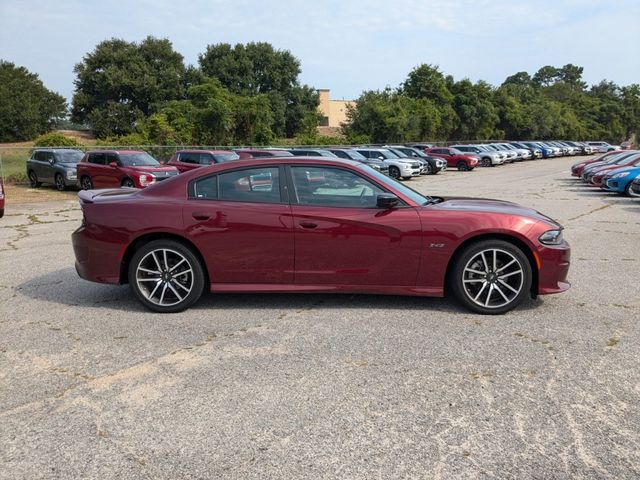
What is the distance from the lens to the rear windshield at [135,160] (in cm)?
1833

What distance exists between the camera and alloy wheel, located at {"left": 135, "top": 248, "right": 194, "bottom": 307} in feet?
17.5

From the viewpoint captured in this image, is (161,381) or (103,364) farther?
(103,364)

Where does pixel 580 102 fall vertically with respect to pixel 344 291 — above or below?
above

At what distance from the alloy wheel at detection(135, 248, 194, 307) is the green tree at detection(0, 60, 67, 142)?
194 ft

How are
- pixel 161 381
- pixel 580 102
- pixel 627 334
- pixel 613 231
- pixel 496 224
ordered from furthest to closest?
1. pixel 580 102
2. pixel 613 231
3. pixel 496 224
4. pixel 627 334
5. pixel 161 381

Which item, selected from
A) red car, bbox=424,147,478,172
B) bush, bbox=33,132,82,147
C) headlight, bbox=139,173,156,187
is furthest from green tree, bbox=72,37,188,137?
headlight, bbox=139,173,156,187

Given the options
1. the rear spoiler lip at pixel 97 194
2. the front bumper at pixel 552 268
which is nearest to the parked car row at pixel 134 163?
the rear spoiler lip at pixel 97 194

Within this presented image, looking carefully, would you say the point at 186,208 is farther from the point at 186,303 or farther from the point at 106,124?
the point at 106,124

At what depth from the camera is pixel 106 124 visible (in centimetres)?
5628

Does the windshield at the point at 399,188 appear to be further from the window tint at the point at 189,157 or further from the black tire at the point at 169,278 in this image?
the window tint at the point at 189,157

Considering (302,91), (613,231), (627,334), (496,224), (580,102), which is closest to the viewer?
(627,334)

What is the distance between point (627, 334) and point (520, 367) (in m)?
1.33

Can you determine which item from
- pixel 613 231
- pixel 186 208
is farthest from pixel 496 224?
pixel 613 231

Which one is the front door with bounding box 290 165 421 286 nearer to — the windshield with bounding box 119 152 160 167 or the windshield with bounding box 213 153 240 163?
the windshield with bounding box 119 152 160 167
